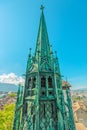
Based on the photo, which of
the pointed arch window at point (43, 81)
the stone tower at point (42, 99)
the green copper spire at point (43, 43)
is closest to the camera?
the stone tower at point (42, 99)

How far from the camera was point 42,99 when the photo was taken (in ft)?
53.9

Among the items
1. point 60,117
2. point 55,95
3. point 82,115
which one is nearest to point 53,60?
point 55,95

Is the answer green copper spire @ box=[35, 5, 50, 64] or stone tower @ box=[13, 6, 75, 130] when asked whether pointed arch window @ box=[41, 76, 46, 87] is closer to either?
stone tower @ box=[13, 6, 75, 130]

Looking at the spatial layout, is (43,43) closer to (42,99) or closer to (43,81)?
(43,81)

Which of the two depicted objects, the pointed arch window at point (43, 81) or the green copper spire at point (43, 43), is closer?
the pointed arch window at point (43, 81)

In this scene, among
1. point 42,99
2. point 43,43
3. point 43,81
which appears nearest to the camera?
point 42,99

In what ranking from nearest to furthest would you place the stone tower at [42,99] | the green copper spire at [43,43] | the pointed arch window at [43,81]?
1. the stone tower at [42,99]
2. the pointed arch window at [43,81]
3. the green copper spire at [43,43]

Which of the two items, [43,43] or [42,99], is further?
[43,43]

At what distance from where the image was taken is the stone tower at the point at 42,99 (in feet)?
50.8

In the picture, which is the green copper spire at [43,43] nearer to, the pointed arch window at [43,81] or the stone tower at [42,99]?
the stone tower at [42,99]

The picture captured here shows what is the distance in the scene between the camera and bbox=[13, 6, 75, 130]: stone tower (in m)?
15.5

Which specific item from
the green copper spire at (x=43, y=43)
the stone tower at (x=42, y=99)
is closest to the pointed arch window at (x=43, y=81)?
the stone tower at (x=42, y=99)

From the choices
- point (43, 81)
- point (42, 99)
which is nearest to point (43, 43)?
point (43, 81)

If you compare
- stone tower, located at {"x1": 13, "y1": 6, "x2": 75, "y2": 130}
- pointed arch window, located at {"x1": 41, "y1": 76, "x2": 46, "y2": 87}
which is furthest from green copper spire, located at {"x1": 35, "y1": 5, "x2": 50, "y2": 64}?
pointed arch window, located at {"x1": 41, "y1": 76, "x2": 46, "y2": 87}
